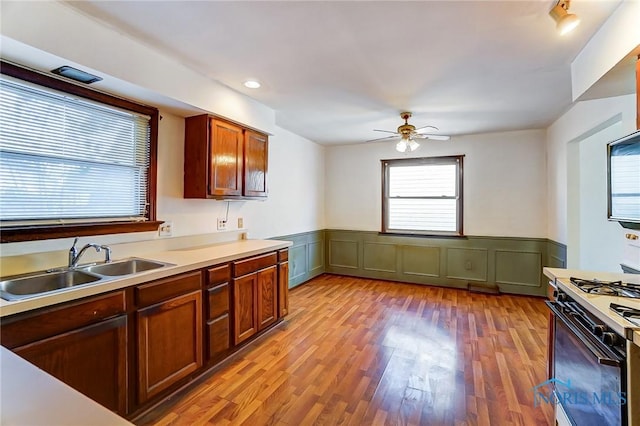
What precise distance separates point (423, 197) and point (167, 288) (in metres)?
4.23

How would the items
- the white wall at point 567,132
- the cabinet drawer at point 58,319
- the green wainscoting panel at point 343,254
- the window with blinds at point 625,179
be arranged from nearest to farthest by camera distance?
the cabinet drawer at point 58,319 < the window with blinds at point 625,179 < the white wall at point 567,132 < the green wainscoting panel at point 343,254

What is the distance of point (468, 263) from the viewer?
480 cm

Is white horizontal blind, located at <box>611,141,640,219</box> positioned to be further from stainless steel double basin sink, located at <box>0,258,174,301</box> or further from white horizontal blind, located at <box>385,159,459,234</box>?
stainless steel double basin sink, located at <box>0,258,174,301</box>

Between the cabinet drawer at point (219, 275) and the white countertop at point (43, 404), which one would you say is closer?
the white countertop at point (43, 404)

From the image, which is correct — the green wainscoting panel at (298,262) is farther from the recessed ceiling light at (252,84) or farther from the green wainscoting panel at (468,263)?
the recessed ceiling light at (252,84)

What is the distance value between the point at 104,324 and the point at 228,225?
182 cm

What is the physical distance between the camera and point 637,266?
221cm

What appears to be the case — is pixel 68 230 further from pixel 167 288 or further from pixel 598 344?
pixel 598 344

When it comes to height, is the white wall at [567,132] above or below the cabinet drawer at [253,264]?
above

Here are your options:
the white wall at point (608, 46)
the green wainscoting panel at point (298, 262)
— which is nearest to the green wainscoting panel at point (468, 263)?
the green wainscoting panel at point (298, 262)

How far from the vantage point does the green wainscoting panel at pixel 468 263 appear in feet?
15.5

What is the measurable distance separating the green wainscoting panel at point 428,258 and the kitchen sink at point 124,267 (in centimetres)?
248

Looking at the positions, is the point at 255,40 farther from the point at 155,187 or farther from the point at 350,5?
the point at 155,187

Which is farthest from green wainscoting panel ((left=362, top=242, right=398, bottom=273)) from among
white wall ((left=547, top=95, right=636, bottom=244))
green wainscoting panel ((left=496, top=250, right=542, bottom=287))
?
white wall ((left=547, top=95, right=636, bottom=244))
